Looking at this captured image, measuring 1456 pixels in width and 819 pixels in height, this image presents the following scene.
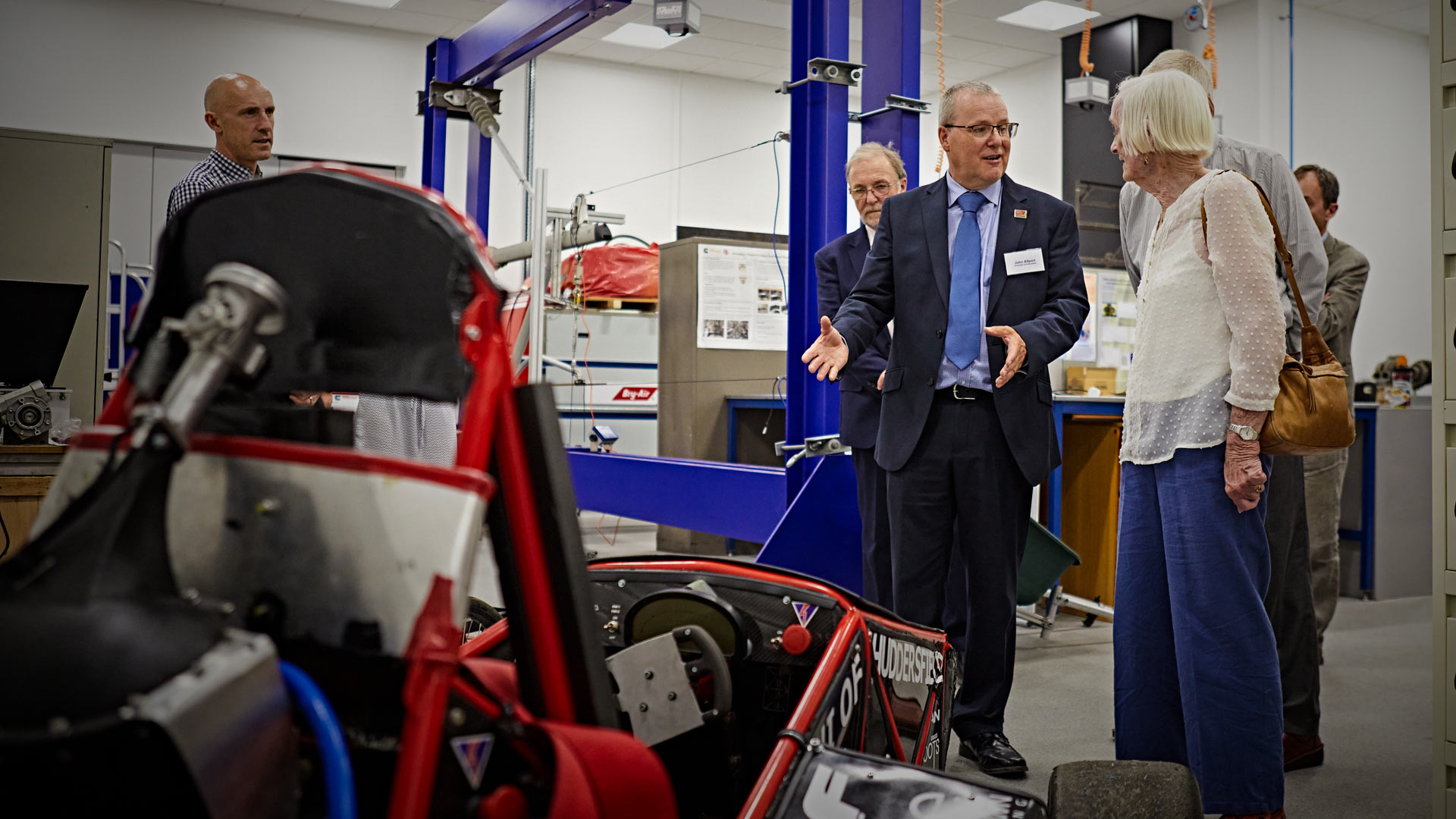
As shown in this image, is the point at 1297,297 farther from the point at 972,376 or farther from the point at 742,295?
the point at 742,295

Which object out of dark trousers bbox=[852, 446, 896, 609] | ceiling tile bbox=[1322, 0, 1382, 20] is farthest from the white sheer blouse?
ceiling tile bbox=[1322, 0, 1382, 20]

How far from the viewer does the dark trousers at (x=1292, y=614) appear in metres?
2.68

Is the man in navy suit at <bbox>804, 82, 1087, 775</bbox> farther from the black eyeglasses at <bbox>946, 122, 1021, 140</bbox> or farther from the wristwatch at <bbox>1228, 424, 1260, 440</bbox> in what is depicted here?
the wristwatch at <bbox>1228, 424, 1260, 440</bbox>

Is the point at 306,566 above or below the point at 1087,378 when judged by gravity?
below

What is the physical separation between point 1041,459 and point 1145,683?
609 millimetres

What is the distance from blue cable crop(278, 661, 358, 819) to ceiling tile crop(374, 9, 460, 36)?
857 centimetres

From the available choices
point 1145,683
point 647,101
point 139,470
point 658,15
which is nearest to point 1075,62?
point 647,101

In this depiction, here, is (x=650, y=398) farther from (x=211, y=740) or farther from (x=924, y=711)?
(x=211, y=740)

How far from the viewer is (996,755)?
8.16 feet

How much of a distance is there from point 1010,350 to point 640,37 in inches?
292

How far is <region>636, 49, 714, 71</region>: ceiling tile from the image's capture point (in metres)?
9.49

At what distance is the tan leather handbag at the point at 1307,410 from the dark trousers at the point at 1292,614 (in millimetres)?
805

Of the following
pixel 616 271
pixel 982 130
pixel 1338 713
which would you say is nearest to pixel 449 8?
pixel 616 271

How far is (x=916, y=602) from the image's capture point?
259 cm
